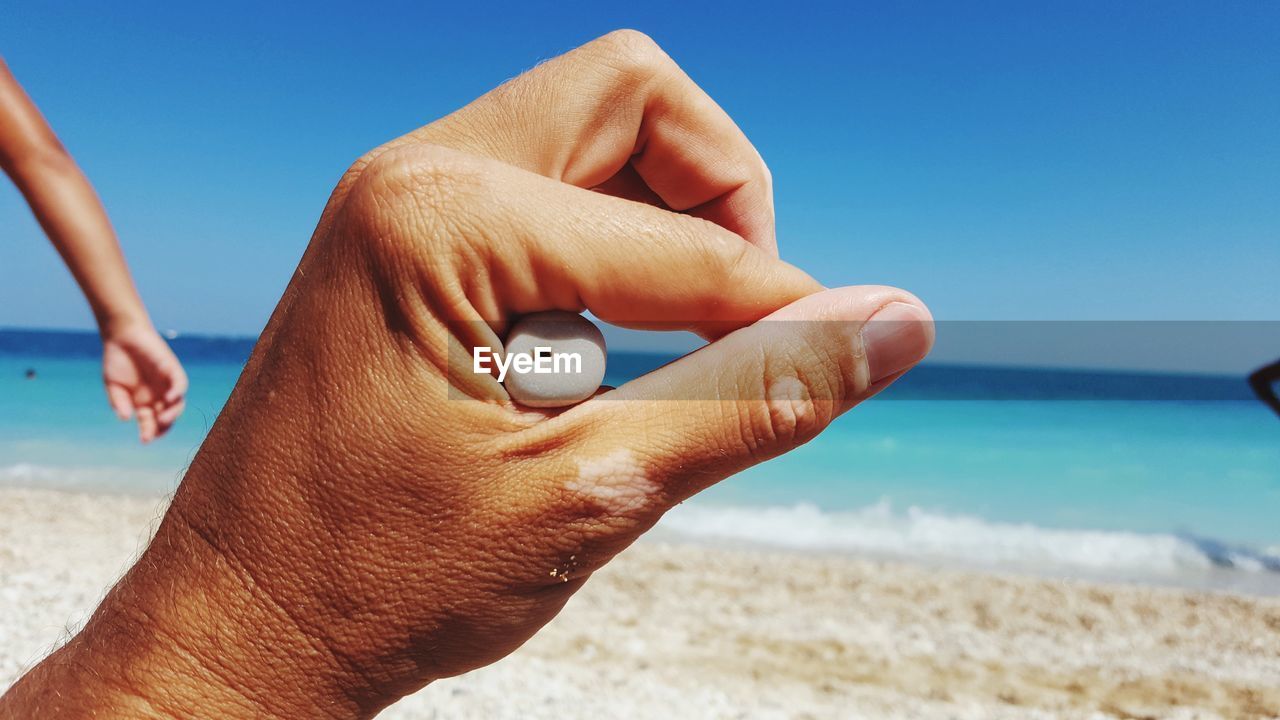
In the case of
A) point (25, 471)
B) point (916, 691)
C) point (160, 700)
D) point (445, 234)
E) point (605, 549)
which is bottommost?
point (25, 471)

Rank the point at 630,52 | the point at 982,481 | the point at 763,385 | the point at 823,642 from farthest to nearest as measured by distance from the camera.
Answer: the point at 982,481 < the point at 823,642 < the point at 630,52 < the point at 763,385

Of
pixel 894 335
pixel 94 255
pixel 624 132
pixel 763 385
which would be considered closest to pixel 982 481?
pixel 624 132

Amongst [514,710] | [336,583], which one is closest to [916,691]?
[514,710]

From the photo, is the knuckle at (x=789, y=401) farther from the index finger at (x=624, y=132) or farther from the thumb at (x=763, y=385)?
the index finger at (x=624, y=132)

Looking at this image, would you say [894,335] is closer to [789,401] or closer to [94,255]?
[789,401]

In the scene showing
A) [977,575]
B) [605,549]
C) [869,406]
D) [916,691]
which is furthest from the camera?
[869,406]

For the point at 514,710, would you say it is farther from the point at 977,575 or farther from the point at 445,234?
the point at 977,575

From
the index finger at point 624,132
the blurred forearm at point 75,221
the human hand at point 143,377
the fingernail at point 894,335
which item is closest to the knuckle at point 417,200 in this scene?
the index finger at point 624,132
